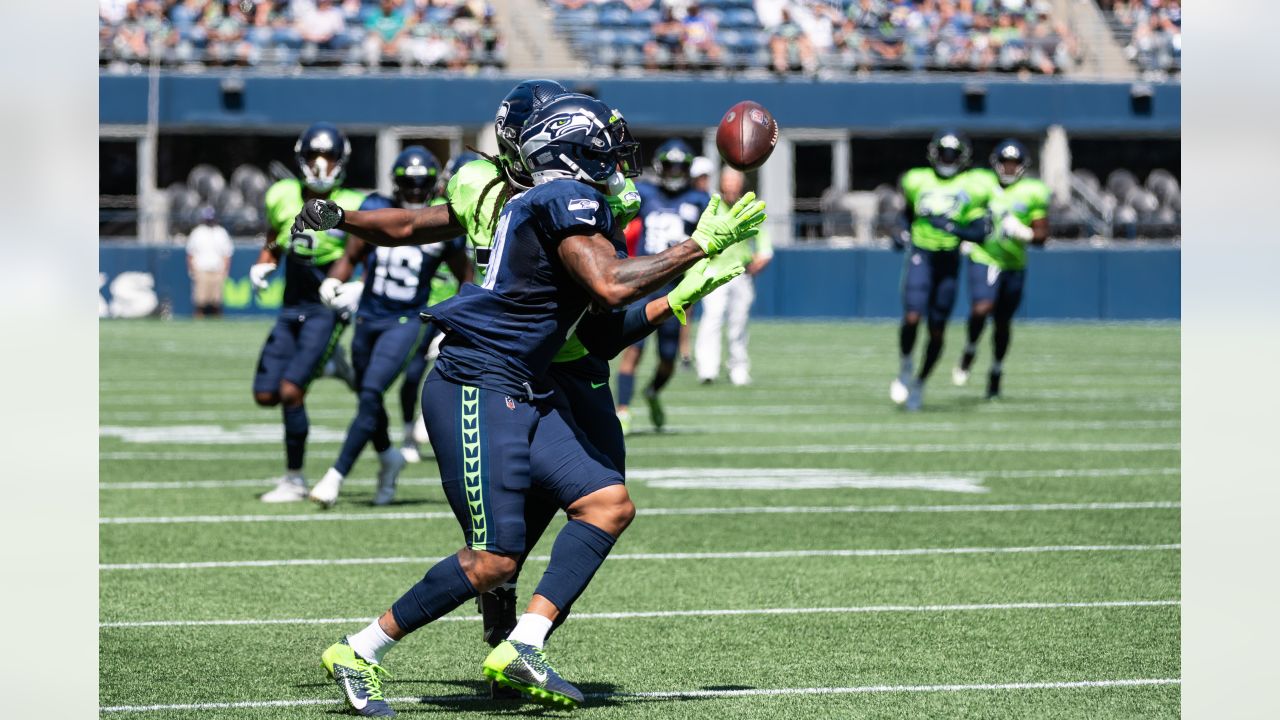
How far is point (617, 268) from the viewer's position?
5020mm

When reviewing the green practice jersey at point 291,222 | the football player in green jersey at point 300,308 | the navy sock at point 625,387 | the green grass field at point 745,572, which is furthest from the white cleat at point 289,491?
the navy sock at point 625,387

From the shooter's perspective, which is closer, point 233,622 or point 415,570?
point 233,622

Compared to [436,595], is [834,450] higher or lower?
lower

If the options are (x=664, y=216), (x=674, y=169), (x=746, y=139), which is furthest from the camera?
(x=674, y=169)

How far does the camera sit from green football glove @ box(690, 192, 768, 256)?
5.00 meters

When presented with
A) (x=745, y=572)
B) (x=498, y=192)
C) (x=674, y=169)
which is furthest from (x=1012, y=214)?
(x=498, y=192)

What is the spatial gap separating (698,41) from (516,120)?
30.3 metres

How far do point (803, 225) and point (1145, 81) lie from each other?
699cm

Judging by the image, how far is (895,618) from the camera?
6.89 metres

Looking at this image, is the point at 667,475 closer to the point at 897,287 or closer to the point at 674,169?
the point at 674,169

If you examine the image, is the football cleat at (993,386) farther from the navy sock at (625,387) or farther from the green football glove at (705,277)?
the green football glove at (705,277)

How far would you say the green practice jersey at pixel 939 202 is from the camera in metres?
15.6

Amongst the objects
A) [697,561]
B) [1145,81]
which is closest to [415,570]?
[697,561]
